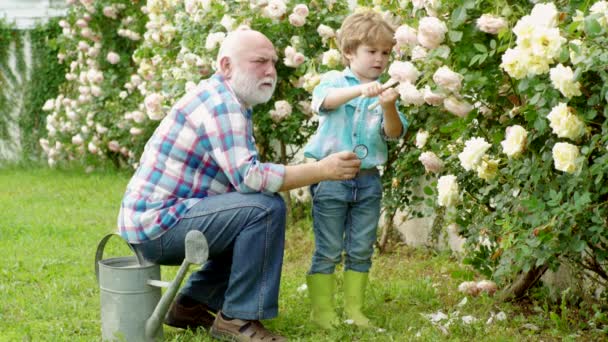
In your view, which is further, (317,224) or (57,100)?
(57,100)

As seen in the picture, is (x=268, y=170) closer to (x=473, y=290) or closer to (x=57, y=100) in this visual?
(x=473, y=290)

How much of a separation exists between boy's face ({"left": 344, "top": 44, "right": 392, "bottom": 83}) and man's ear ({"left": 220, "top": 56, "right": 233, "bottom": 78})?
507 mm

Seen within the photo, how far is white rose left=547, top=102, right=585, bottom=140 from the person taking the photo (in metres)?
2.52

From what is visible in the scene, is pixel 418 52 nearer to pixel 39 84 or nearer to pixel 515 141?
pixel 515 141

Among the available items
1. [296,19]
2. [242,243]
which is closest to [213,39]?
[296,19]

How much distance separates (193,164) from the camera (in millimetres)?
3293

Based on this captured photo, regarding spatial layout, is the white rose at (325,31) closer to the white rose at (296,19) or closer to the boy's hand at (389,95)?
the white rose at (296,19)

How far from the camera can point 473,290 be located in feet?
12.7

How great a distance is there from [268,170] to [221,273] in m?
0.59

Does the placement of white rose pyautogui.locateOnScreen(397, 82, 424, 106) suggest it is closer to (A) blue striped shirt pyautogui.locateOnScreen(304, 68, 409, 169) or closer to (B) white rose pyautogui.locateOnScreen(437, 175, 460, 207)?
(B) white rose pyautogui.locateOnScreen(437, 175, 460, 207)

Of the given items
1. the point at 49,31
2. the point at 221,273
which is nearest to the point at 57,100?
the point at 49,31

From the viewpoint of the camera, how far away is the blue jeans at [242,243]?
321cm

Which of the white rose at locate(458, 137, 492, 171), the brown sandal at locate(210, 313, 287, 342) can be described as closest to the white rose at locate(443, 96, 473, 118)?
the white rose at locate(458, 137, 492, 171)

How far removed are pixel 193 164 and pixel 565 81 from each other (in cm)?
141
